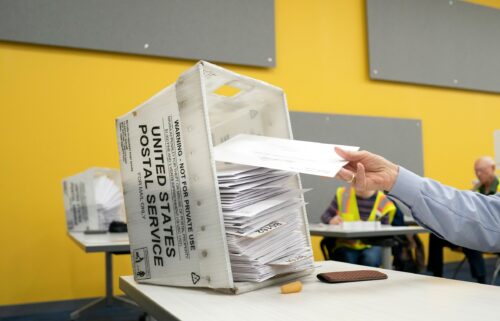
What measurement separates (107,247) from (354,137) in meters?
3.22

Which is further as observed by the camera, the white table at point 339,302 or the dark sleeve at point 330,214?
the dark sleeve at point 330,214

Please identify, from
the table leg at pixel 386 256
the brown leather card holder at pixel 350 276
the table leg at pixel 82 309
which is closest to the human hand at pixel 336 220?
the table leg at pixel 386 256

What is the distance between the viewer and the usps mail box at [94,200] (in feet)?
9.53

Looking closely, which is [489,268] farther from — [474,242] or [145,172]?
[145,172]

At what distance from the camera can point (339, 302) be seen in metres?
0.77

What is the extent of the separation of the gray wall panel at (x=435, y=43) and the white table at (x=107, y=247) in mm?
3211

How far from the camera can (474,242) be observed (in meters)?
0.97

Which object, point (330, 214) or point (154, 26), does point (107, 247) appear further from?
point (154, 26)

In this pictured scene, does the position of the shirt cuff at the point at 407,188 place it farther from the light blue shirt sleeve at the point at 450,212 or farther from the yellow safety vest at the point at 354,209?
the yellow safety vest at the point at 354,209

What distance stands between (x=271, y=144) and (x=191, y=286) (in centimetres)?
31

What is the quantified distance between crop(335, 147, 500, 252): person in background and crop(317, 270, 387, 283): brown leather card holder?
140mm

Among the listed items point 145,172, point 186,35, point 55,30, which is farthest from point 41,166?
point 145,172

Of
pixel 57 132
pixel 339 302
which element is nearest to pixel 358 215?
pixel 57 132

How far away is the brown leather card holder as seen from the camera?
37.3 inches
